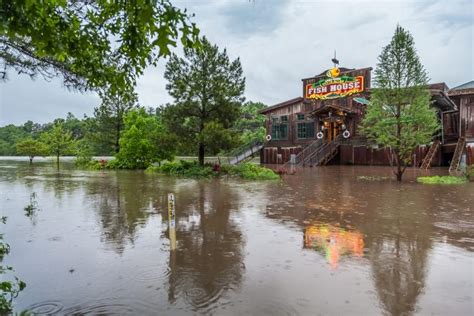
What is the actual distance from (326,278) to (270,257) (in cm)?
114

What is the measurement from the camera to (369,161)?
95.5 ft

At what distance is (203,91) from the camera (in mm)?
22453

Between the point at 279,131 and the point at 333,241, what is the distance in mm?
28724

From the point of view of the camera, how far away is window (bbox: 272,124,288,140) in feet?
113

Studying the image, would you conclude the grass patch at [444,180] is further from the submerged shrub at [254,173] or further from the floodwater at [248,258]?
the submerged shrub at [254,173]

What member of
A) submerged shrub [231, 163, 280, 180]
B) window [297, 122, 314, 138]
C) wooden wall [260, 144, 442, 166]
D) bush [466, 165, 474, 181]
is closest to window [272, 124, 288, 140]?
window [297, 122, 314, 138]

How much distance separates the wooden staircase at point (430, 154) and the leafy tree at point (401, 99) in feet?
28.2

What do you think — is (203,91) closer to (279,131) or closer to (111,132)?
(279,131)

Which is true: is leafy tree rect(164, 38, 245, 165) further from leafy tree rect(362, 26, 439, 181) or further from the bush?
the bush

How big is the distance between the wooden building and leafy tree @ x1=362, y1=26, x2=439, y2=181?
25.7 ft

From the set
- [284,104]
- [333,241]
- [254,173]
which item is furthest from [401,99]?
[284,104]

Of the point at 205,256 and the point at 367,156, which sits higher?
the point at 367,156

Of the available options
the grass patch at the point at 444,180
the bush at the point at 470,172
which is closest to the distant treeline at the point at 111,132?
the grass patch at the point at 444,180

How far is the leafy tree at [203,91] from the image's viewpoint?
72.8 feet
